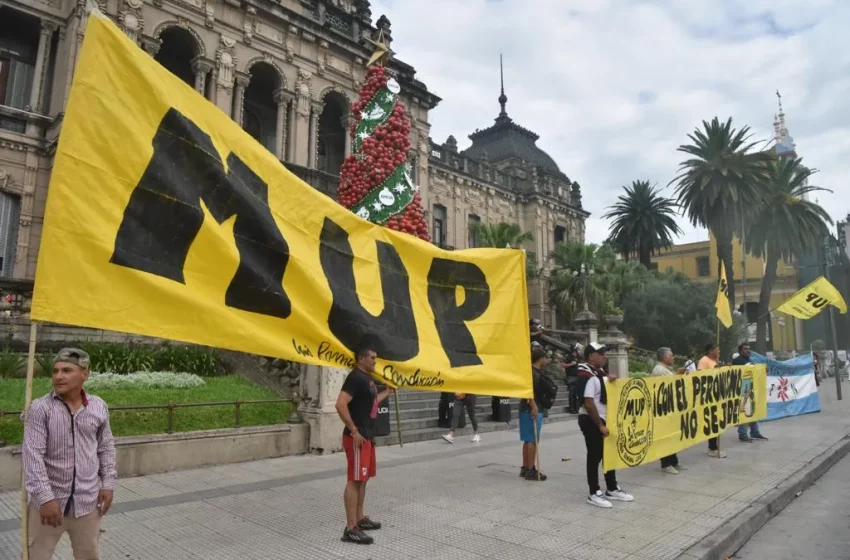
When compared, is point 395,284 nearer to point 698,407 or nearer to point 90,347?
point 698,407

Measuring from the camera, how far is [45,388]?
32.4ft

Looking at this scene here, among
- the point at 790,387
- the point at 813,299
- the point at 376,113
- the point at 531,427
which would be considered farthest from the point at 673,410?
the point at 813,299

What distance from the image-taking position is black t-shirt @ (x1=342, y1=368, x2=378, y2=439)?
5449 mm

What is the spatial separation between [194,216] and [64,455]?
1.68 metres

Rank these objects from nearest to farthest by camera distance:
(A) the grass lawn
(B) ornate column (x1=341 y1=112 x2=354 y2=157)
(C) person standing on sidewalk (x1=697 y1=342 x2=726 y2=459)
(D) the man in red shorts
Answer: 1. (D) the man in red shorts
2. (A) the grass lawn
3. (C) person standing on sidewalk (x1=697 y1=342 x2=726 y2=459)
4. (B) ornate column (x1=341 y1=112 x2=354 y2=157)

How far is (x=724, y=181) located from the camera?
36.3 m

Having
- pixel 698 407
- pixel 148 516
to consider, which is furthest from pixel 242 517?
pixel 698 407

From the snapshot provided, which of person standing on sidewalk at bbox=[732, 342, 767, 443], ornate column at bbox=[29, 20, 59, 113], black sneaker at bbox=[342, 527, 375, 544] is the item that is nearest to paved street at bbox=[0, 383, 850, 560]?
black sneaker at bbox=[342, 527, 375, 544]

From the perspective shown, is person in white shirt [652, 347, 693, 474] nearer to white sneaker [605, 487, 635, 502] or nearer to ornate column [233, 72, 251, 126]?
white sneaker [605, 487, 635, 502]

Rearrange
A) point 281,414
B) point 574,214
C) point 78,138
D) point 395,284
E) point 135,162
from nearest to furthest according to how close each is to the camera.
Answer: point 78,138, point 135,162, point 395,284, point 281,414, point 574,214

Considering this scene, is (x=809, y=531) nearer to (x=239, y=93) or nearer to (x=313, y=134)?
(x=239, y=93)

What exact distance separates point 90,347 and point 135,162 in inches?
417

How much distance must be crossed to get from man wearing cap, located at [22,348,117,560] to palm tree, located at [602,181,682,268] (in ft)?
171

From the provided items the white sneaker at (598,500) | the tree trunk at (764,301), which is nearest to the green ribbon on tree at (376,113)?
the white sneaker at (598,500)
